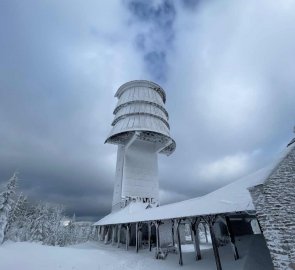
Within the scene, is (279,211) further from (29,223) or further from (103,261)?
(29,223)

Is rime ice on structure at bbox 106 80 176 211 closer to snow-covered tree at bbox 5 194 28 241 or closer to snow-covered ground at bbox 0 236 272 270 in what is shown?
snow-covered ground at bbox 0 236 272 270

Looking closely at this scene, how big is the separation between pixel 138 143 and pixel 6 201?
815 inches

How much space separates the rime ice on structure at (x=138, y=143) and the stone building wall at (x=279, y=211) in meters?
23.4

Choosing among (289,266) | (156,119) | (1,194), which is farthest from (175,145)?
(289,266)

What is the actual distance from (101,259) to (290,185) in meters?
13.9

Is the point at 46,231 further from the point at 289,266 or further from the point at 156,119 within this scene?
the point at 289,266

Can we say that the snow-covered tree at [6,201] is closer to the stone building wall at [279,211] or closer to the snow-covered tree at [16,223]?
the snow-covered tree at [16,223]

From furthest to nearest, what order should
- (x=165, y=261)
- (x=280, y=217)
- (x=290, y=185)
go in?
(x=165, y=261) → (x=290, y=185) → (x=280, y=217)

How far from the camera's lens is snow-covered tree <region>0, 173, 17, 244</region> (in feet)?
95.0

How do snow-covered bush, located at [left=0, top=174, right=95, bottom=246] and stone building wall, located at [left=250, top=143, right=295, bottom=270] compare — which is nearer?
stone building wall, located at [left=250, top=143, right=295, bottom=270]

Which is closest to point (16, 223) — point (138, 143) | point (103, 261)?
point (138, 143)

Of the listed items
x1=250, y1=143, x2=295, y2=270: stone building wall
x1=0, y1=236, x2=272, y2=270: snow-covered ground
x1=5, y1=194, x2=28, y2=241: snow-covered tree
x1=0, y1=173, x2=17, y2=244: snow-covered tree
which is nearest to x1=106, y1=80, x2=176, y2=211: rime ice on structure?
x1=0, y1=173, x2=17, y2=244: snow-covered tree

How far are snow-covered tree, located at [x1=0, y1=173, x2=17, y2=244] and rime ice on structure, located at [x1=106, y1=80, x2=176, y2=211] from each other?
14.6 metres

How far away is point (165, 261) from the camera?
50.5 ft
